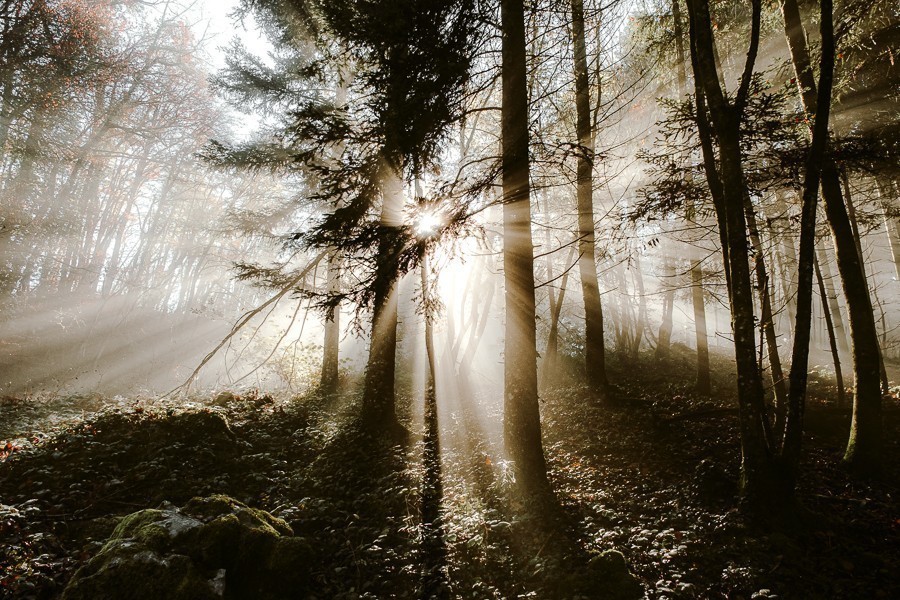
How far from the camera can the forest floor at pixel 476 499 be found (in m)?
3.88

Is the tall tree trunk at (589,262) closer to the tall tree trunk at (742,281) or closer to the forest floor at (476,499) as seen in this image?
the forest floor at (476,499)

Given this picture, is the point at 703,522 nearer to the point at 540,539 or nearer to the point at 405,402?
the point at 540,539

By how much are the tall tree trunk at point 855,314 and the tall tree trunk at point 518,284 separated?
14.0ft

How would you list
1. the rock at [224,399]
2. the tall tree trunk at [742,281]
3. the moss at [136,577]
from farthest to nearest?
the rock at [224,399] < the tall tree trunk at [742,281] < the moss at [136,577]

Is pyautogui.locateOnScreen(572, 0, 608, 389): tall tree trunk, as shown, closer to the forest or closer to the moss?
the forest

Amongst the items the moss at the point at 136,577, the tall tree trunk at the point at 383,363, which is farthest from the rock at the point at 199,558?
the tall tree trunk at the point at 383,363

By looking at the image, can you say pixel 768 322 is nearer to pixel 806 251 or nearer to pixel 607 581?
pixel 806 251

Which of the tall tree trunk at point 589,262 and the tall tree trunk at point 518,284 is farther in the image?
the tall tree trunk at point 589,262

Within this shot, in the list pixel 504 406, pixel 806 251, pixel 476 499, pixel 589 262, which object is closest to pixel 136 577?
pixel 476 499

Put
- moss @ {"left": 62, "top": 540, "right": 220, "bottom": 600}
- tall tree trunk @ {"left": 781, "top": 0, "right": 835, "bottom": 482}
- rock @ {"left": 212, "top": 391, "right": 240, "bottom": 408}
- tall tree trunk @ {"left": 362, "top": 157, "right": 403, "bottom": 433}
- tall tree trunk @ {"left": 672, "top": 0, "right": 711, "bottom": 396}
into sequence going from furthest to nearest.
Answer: rock @ {"left": 212, "top": 391, "right": 240, "bottom": 408} → tall tree trunk @ {"left": 672, "top": 0, "right": 711, "bottom": 396} → tall tree trunk @ {"left": 362, "top": 157, "right": 403, "bottom": 433} → tall tree trunk @ {"left": 781, "top": 0, "right": 835, "bottom": 482} → moss @ {"left": 62, "top": 540, "right": 220, "bottom": 600}

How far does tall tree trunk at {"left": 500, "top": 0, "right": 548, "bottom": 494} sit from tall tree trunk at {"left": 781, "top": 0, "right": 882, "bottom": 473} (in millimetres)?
4263

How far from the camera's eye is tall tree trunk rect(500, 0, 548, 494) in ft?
18.4

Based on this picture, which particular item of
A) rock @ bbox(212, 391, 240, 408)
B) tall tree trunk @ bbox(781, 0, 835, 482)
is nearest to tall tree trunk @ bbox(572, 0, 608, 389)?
tall tree trunk @ bbox(781, 0, 835, 482)

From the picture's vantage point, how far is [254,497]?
637 centimetres
